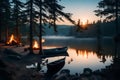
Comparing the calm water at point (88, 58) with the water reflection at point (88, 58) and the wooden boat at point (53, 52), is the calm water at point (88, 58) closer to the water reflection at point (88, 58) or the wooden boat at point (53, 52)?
the water reflection at point (88, 58)

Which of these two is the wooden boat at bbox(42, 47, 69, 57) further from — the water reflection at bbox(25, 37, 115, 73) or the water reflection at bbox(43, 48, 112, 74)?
the water reflection at bbox(43, 48, 112, 74)

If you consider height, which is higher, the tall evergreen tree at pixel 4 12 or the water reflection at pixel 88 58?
the tall evergreen tree at pixel 4 12

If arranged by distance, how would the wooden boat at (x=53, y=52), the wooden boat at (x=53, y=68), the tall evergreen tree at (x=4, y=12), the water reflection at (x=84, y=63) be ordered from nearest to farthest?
the wooden boat at (x=53, y=68)
the water reflection at (x=84, y=63)
the wooden boat at (x=53, y=52)
the tall evergreen tree at (x=4, y=12)

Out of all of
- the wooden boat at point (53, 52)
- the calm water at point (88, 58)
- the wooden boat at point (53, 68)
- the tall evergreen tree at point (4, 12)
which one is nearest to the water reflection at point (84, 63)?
the calm water at point (88, 58)

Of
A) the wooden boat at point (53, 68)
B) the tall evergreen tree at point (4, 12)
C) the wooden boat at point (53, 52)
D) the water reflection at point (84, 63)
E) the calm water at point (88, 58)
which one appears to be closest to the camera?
the wooden boat at point (53, 68)

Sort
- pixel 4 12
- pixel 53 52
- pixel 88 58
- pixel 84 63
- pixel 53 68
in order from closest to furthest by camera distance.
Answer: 1. pixel 53 68
2. pixel 84 63
3. pixel 88 58
4. pixel 53 52
5. pixel 4 12

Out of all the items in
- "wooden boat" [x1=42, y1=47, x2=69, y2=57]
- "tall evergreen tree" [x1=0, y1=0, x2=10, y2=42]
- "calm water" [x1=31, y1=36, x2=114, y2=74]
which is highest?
"tall evergreen tree" [x1=0, y1=0, x2=10, y2=42]

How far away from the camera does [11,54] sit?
39.9 meters

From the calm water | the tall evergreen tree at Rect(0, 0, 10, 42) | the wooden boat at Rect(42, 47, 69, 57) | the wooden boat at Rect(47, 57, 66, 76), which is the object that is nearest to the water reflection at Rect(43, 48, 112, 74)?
the calm water

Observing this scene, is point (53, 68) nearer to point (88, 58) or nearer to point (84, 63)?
point (84, 63)

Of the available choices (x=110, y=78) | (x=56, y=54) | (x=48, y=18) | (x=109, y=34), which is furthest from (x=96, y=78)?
(x=109, y=34)

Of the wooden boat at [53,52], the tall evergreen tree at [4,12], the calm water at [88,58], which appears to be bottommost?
the calm water at [88,58]

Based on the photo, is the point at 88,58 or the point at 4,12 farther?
the point at 4,12

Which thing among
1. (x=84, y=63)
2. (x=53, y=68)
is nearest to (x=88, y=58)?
(x=84, y=63)
